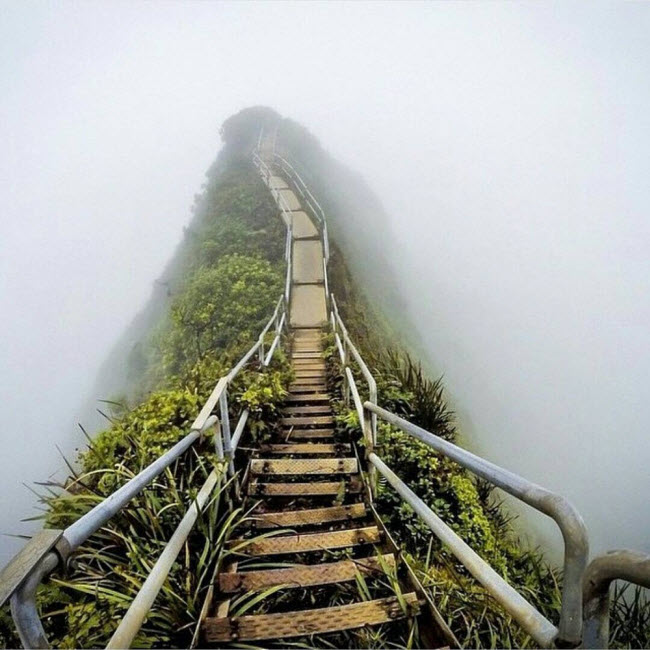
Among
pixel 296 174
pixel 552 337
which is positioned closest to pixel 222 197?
pixel 296 174

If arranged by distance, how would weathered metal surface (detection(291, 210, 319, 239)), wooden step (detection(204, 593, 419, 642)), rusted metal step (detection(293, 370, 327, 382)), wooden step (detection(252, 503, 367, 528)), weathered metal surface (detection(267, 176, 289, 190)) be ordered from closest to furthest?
wooden step (detection(204, 593, 419, 642)), wooden step (detection(252, 503, 367, 528)), rusted metal step (detection(293, 370, 327, 382)), weathered metal surface (detection(291, 210, 319, 239)), weathered metal surface (detection(267, 176, 289, 190))

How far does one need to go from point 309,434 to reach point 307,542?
1.57 m

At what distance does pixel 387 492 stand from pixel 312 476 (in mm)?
594

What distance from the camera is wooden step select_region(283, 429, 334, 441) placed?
3551mm

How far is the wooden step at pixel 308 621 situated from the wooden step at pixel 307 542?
1.35 feet

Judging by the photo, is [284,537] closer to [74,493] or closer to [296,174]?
[74,493]

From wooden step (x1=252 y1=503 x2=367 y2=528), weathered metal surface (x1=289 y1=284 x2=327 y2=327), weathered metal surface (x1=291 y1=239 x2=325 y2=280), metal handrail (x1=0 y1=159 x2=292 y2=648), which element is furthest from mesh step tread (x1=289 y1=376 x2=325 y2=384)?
weathered metal surface (x1=291 y1=239 x2=325 y2=280)

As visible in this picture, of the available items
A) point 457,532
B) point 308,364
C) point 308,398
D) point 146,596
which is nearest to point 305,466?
point 457,532

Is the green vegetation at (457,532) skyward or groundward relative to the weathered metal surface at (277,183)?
groundward

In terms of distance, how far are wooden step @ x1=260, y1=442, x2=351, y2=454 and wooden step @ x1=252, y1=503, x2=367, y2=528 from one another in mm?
781

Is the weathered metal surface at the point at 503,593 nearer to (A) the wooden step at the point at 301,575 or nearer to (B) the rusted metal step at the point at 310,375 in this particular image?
(A) the wooden step at the point at 301,575

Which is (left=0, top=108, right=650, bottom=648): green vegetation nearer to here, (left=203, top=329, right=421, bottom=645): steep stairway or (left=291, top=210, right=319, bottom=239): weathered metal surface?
(left=203, top=329, right=421, bottom=645): steep stairway

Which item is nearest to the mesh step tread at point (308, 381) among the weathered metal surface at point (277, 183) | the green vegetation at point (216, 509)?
the green vegetation at point (216, 509)

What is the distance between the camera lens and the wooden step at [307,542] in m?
1.94
